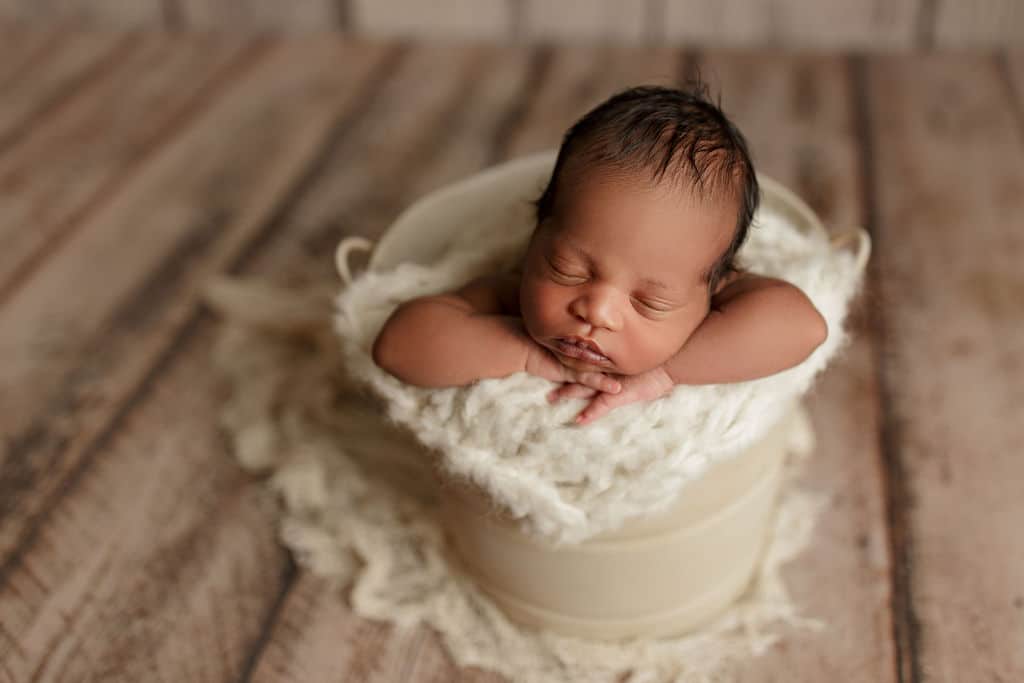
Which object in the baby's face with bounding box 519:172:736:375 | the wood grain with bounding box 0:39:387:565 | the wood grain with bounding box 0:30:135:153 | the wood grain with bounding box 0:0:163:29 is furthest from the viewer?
the wood grain with bounding box 0:0:163:29

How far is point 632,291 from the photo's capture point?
0.67 m

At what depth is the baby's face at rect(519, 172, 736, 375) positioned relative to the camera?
2.14 ft

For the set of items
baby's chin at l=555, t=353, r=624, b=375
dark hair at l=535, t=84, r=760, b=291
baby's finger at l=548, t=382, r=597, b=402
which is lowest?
baby's finger at l=548, t=382, r=597, b=402

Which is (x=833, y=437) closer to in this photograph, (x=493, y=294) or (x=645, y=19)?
(x=493, y=294)

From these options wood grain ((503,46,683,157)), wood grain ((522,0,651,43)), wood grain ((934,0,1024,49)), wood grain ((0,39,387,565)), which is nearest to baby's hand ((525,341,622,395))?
wood grain ((0,39,387,565))

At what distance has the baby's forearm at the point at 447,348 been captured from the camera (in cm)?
69

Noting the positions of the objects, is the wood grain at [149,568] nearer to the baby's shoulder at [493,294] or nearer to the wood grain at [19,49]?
the baby's shoulder at [493,294]

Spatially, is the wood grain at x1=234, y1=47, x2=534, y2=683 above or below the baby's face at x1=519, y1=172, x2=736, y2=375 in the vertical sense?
below

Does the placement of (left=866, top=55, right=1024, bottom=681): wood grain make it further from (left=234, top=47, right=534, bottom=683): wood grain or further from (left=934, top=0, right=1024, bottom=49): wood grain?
(left=234, top=47, right=534, bottom=683): wood grain

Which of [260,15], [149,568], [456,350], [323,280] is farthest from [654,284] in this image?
[260,15]

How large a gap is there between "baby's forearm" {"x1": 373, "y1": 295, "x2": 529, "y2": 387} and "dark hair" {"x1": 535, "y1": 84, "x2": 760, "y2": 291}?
96 mm

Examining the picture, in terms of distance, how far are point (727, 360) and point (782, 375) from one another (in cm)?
5

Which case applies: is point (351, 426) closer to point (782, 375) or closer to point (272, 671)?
point (272, 671)

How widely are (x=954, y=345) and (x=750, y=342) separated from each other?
19.4 inches
